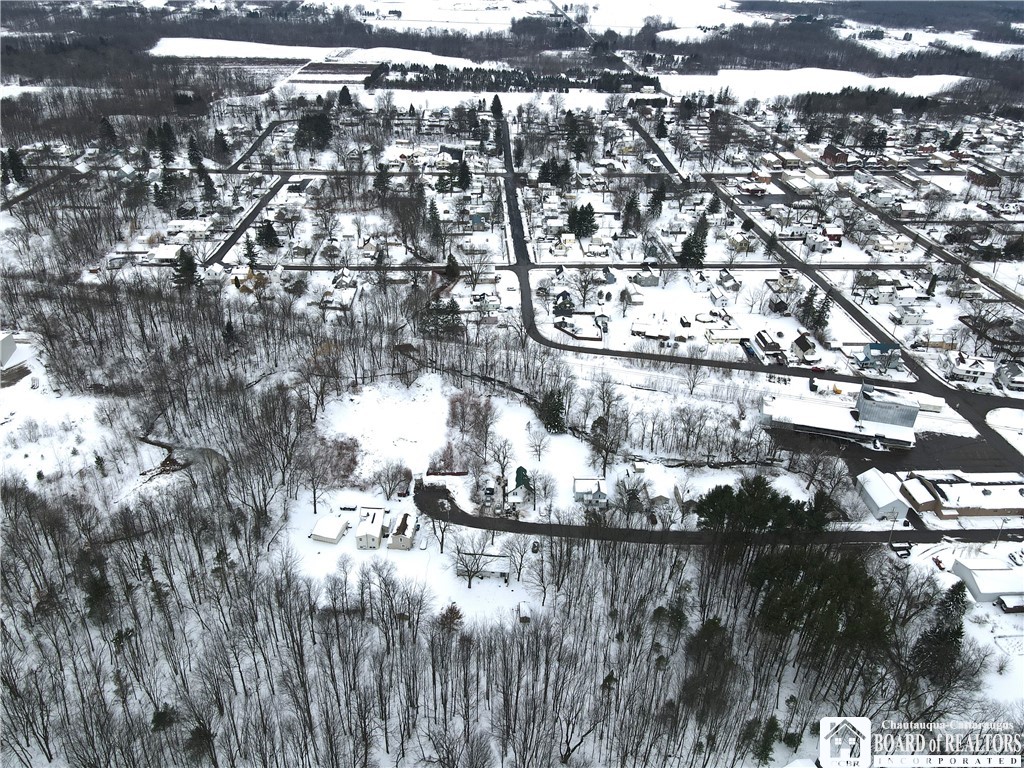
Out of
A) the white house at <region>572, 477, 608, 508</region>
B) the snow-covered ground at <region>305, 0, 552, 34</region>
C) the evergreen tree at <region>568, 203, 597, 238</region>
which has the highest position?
the snow-covered ground at <region>305, 0, 552, 34</region>

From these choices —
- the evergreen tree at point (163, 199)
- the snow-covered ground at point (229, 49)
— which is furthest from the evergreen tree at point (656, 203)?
the snow-covered ground at point (229, 49)

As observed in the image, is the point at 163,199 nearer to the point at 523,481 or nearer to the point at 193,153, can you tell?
the point at 193,153

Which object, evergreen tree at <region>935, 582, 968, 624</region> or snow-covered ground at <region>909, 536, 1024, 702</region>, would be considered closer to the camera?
snow-covered ground at <region>909, 536, 1024, 702</region>

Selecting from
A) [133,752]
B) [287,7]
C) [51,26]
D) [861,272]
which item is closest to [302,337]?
[133,752]

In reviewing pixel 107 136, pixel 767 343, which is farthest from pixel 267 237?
pixel 767 343

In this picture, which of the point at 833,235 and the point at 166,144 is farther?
the point at 166,144

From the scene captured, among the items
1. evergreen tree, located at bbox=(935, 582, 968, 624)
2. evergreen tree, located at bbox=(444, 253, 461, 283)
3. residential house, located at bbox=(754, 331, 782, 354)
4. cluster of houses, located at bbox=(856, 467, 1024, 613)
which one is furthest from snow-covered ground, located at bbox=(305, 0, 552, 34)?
evergreen tree, located at bbox=(935, 582, 968, 624)

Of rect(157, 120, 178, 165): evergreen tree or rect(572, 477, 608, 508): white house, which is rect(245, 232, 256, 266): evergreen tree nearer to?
rect(157, 120, 178, 165): evergreen tree
